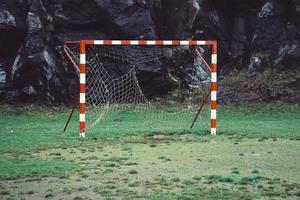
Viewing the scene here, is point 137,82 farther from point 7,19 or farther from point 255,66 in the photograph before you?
point 7,19

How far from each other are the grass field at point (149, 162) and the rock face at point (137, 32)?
4.29 meters

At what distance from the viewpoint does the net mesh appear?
60.9 ft

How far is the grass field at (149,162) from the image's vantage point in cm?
676

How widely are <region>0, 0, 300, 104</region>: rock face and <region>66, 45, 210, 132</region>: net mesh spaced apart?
0.80ft

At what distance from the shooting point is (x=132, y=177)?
767cm

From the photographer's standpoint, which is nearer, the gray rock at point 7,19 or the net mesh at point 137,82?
the net mesh at point 137,82

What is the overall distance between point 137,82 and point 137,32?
5.69ft

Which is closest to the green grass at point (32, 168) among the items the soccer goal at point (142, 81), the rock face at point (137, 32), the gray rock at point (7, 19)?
the soccer goal at point (142, 81)

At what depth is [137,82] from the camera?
20297 millimetres

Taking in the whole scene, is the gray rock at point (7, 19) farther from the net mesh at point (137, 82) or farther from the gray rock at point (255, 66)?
the gray rock at point (255, 66)

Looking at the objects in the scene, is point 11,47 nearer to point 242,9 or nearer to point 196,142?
point 242,9

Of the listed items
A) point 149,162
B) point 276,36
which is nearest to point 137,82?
point 276,36

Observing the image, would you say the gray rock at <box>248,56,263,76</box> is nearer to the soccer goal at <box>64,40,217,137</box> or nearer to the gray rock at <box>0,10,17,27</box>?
the soccer goal at <box>64,40,217,137</box>

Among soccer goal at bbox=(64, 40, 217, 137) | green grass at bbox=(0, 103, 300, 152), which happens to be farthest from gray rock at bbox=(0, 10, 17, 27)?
green grass at bbox=(0, 103, 300, 152)
